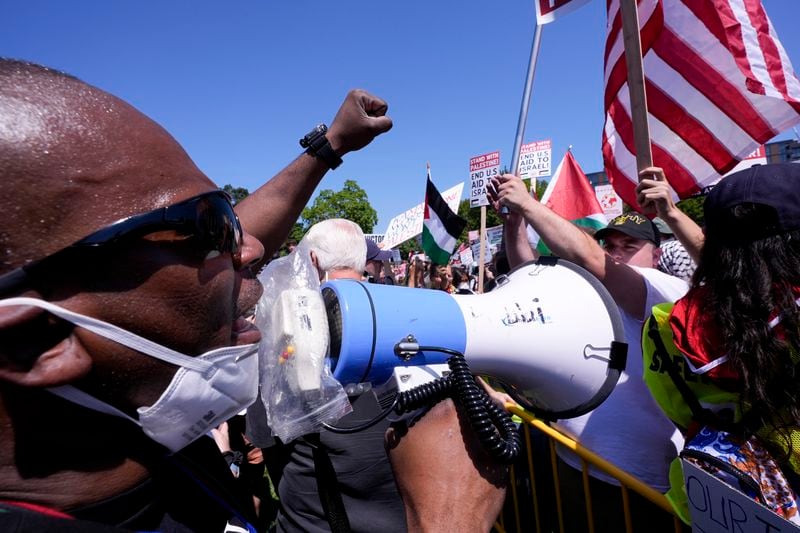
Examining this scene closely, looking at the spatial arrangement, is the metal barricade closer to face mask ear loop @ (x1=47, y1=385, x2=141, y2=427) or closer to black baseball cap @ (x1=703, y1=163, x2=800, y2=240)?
black baseball cap @ (x1=703, y1=163, x2=800, y2=240)

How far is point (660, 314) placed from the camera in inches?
57.6

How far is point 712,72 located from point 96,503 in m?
3.21

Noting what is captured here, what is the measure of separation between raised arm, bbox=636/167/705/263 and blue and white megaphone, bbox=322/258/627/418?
0.85m

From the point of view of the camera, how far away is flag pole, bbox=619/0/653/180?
1.92m

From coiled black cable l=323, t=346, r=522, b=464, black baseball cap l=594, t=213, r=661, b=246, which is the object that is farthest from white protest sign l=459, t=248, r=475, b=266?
coiled black cable l=323, t=346, r=522, b=464

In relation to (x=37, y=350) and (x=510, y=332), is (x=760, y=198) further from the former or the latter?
(x=37, y=350)

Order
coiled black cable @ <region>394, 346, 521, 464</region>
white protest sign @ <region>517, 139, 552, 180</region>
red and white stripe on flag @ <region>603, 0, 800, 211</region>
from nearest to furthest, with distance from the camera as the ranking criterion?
coiled black cable @ <region>394, 346, 521, 464</region>
red and white stripe on flag @ <region>603, 0, 800, 211</region>
white protest sign @ <region>517, 139, 552, 180</region>

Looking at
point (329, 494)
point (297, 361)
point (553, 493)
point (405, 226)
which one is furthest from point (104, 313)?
point (405, 226)

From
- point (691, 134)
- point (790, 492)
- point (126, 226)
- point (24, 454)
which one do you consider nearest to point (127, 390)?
point (24, 454)

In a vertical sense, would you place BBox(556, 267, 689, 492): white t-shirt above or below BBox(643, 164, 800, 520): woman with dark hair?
below

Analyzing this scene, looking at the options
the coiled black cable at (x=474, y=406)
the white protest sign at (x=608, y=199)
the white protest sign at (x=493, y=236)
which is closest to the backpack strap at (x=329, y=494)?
the coiled black cable at (x=474, y=406)

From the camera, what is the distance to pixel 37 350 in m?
0.73

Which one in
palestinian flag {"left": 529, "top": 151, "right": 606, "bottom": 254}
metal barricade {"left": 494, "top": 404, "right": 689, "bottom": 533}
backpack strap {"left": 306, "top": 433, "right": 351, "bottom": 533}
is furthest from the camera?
palestinian flag {"left": 529, "top": 151, "right": 606, "bottom": 254}

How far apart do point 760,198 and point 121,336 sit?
153cm
